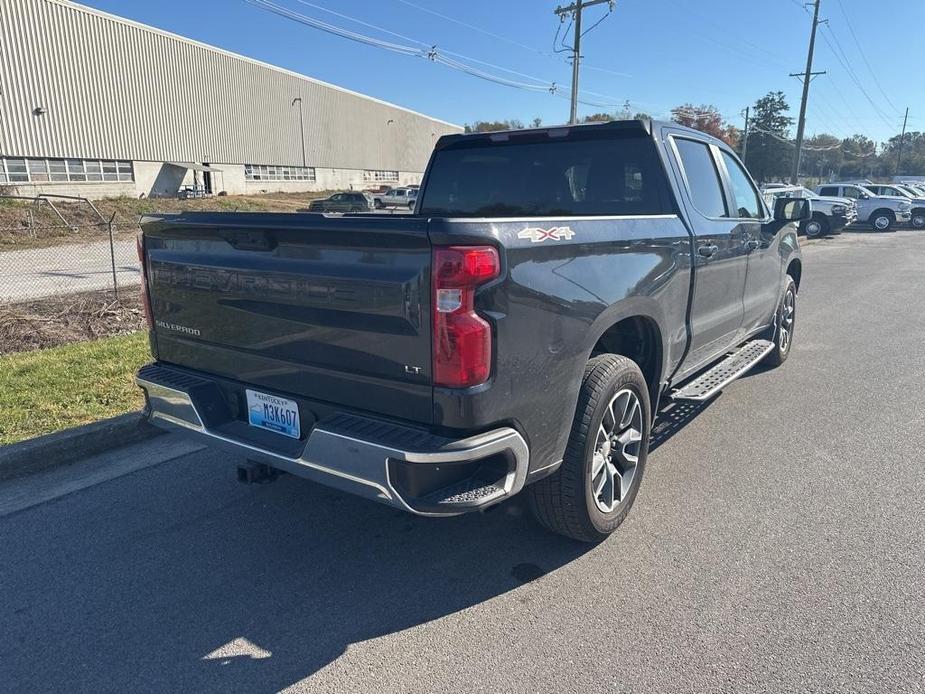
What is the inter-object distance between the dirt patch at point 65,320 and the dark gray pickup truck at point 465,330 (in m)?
4.65

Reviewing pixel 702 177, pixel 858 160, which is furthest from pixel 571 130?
pixel 858 160

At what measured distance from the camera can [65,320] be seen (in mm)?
7910

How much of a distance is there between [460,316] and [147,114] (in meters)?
45.7

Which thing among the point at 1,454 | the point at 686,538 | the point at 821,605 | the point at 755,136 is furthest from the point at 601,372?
the point at 755,136

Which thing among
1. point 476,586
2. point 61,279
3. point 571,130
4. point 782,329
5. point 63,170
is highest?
point 63,170

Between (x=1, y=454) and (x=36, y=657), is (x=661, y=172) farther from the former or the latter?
(x=1, y=454)

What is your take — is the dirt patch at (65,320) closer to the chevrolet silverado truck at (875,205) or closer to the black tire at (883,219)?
the chevrolet silverado truck at (875,205)

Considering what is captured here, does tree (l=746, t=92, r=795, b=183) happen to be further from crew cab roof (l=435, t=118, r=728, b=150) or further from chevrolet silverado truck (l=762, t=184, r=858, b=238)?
crew cab roof (l=435, t=118, r=728, b=150)

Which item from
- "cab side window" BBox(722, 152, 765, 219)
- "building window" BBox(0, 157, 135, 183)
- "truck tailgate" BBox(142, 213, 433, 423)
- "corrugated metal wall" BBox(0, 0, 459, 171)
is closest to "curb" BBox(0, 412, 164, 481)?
"truck tailgate" BBox(142, 213, 433, 423)

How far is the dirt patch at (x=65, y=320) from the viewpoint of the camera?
7.12 m

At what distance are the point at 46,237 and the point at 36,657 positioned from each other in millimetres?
24673

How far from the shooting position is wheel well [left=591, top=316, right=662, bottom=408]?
3.64 meters

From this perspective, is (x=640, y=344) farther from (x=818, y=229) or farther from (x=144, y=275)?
(x=818, y=229)

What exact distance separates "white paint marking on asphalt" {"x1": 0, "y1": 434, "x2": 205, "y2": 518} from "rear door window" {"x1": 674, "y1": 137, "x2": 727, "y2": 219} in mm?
3602
